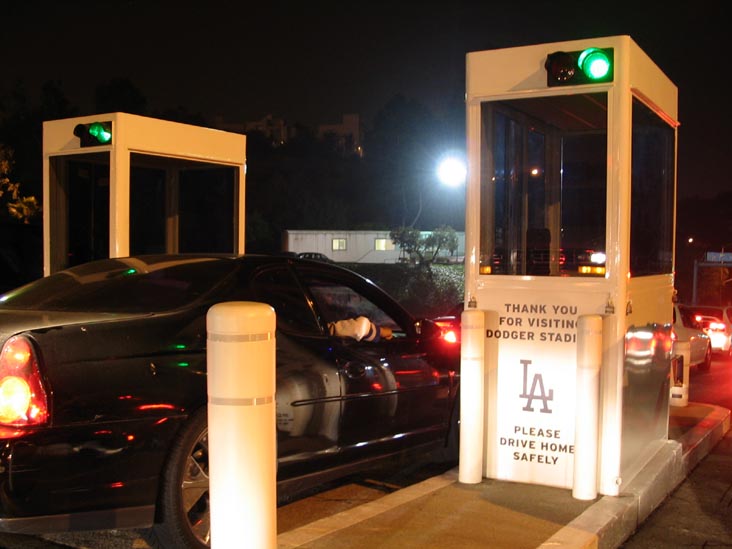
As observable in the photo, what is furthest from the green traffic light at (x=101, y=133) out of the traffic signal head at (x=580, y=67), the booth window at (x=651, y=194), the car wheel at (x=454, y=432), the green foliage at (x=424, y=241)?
the green foliage at (x=424, y=241)

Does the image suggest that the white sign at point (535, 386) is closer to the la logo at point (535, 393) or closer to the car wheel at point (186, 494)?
the la logo at point (535, 393)

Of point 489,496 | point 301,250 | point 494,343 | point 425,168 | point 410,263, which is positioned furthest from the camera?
point 425,168

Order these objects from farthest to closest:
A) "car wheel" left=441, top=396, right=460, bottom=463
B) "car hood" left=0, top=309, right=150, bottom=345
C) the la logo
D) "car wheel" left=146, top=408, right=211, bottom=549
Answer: "car wheel" left=441, top=396, right=460, bottom=463 → the la logo → "car wheel" left=146, top=408, right=211, bottom=549 → "car hood" left=0, top=309, right=150, bottom=345

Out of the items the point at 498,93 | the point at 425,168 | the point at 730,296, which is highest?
the point at 425,168

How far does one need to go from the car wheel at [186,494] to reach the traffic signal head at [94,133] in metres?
3.89

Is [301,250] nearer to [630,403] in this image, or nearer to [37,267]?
[37,267]

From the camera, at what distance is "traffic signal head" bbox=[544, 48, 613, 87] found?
4.92 meters

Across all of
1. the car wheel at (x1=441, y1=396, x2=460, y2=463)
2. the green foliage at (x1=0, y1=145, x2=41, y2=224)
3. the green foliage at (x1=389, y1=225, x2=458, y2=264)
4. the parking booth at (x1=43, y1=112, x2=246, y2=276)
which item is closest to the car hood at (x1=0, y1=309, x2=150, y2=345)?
the car wheel at (x1=441, y1=396, x2=460, y2=463)

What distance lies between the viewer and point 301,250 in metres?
43.8

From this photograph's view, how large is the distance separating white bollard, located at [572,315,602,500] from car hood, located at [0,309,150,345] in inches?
96.7

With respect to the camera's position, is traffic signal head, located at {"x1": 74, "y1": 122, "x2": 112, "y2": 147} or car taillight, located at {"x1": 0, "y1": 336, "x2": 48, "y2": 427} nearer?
car taillight, located at {"x1": 0, "y1": 336, "x2": 48, "y2": 427}

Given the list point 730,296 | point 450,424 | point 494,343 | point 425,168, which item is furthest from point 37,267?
point 730,296

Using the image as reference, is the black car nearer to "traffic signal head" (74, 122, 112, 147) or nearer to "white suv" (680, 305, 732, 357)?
"traffic signal head" (74, 122, 112, 147)

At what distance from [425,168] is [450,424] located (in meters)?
45.9
